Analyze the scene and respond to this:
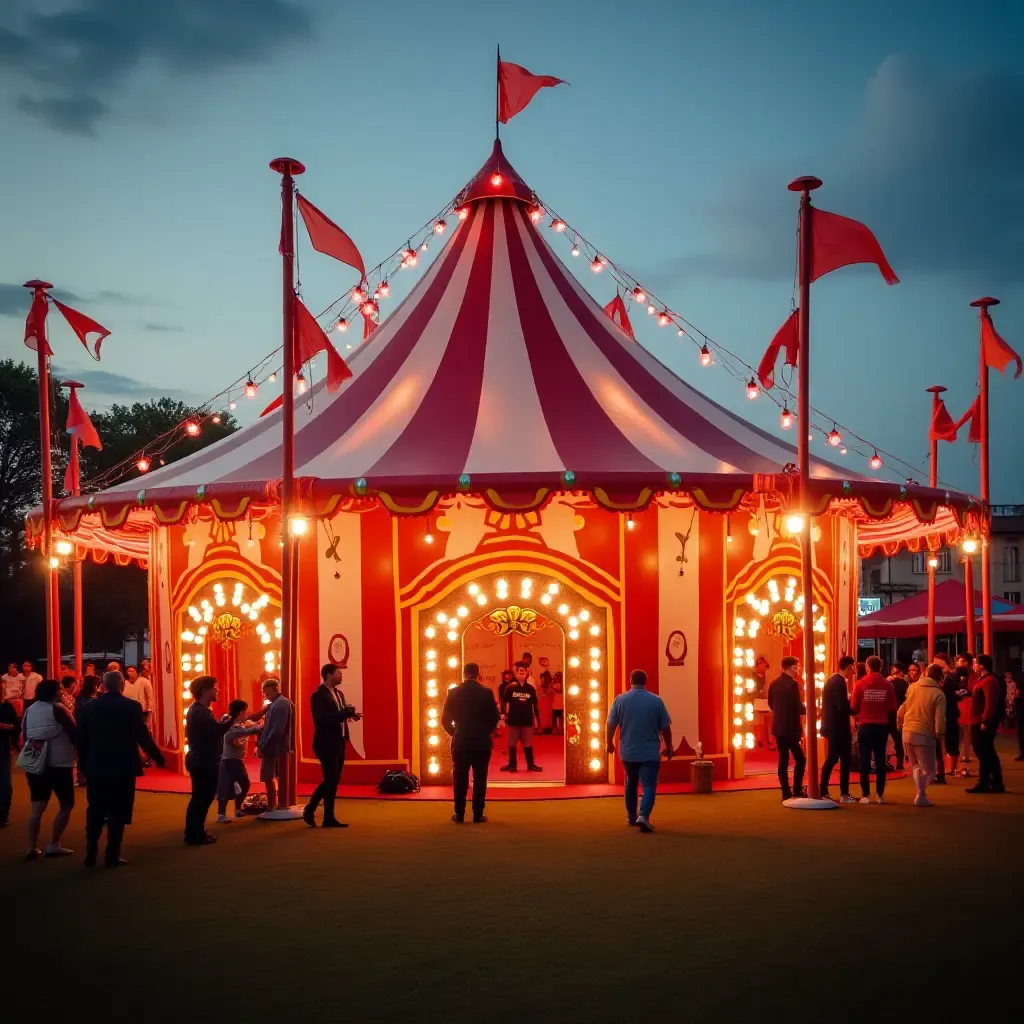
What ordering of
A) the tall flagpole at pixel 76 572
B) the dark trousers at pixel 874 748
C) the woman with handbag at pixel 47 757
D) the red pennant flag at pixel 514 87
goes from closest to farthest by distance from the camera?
the woman with handbag at pixel 47 757 → the dark trousers at pixel 874 748 → the tall flagpole at pixel 76 572 → the red pennant flag at pixel 514 87

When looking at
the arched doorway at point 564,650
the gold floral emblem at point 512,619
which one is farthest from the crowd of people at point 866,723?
the gold floral emblem at point 512,619

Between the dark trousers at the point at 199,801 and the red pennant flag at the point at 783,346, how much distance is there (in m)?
6.11

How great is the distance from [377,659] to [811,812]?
429cm

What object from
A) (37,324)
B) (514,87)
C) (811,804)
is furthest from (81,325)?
(811,804)

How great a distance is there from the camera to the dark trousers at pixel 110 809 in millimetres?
7566

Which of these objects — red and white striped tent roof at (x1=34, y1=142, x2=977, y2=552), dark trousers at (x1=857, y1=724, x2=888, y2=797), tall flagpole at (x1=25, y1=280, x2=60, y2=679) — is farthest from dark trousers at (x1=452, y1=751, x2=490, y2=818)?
tall flagpole at (x1=25, y1=280, x2=60, y2=679)

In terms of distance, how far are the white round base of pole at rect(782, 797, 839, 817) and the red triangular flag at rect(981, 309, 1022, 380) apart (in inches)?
228

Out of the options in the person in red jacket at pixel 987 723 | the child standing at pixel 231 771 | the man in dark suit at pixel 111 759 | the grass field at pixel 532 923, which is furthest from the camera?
the person in red jacket at pixel 987 723

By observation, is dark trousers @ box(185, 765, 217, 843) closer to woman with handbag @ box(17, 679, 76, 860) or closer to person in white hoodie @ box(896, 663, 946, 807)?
woman with handbag @ box(17, 679, 76, 860)

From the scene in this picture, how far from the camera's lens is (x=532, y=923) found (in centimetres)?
610

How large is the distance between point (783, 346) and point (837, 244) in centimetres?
125

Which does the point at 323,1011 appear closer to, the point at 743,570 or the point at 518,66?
the point at 743,570

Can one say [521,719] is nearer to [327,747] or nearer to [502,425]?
[502,425]

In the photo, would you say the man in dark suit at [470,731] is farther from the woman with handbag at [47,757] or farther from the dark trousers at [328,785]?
the woman with handbag at [47,757]
